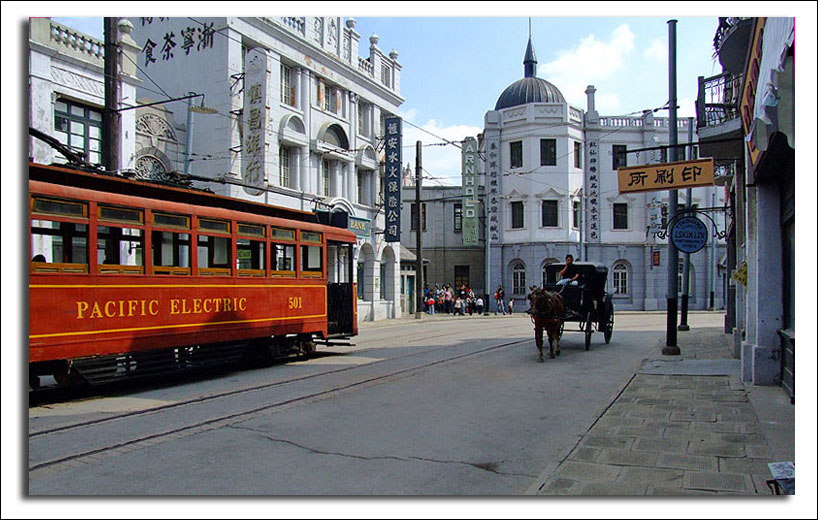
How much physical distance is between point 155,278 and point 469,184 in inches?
1157

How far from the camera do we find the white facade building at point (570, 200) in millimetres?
41000

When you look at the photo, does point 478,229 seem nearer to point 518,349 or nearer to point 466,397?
point 518,349

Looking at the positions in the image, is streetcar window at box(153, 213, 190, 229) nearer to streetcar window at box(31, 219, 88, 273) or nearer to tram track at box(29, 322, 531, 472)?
streetcar window at box(31, 219, 88, 273)

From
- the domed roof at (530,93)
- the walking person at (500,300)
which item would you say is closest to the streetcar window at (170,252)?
the walking person at (500,300)

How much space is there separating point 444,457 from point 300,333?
26.8ft

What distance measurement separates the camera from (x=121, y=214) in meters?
9.98

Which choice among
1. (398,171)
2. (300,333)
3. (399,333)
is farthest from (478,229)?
(300,333)

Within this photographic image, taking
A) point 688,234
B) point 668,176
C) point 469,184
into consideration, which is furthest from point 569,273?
point 469,184

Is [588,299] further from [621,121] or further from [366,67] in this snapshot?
[621,121]

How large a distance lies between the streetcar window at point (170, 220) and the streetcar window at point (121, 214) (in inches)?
12.3

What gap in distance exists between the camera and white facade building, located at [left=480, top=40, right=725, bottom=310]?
135 ft

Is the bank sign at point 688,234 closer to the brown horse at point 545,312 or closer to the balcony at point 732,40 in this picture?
the brown horse at point 545,312

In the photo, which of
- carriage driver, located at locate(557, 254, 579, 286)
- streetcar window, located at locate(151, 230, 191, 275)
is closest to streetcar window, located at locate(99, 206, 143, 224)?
streetcar window, located at locate(151, 230, 191, 275)

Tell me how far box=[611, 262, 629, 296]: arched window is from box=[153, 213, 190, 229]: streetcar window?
36.3 meters
